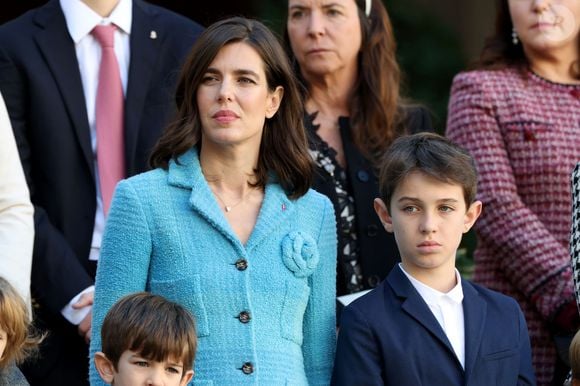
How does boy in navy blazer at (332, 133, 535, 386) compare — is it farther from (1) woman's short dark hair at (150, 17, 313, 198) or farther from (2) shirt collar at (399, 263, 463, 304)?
(1) woman's short dark hair at (150, 17, 313, 198)

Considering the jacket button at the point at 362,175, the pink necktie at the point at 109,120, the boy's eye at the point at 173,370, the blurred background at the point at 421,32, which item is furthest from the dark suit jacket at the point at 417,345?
the blurred background at the point at 421,32

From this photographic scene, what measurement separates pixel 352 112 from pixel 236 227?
128 centimetres

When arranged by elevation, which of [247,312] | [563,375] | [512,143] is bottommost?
[563,375]

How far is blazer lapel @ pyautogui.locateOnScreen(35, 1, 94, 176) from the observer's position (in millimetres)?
5910

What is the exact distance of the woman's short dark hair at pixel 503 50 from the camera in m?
6.44

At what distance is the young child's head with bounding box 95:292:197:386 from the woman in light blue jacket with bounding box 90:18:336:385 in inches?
7.8

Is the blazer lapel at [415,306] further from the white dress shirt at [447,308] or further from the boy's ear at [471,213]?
the boy's ear at [471,213]

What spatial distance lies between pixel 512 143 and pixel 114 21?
5.27ft

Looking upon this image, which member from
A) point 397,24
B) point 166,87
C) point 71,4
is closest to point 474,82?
point 166,87

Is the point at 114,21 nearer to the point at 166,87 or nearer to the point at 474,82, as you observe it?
the point at 166,87

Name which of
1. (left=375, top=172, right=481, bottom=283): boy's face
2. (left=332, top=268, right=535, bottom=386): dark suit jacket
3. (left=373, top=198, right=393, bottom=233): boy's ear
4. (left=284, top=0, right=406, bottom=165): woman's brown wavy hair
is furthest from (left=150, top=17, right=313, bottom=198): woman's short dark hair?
(left=284, top=0, right=406, bottom=165): woman's brown wavy hair

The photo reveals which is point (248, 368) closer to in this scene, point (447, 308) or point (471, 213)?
point (447, 308)

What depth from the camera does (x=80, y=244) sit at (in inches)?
232

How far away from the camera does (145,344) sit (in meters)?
4.79
